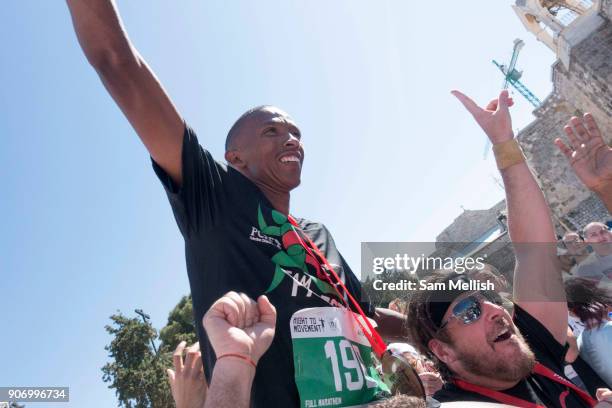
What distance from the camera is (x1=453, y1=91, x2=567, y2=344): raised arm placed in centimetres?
253

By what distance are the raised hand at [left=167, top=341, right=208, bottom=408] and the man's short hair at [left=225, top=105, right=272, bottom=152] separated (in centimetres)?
125

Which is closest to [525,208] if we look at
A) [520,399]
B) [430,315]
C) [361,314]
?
[430,315]

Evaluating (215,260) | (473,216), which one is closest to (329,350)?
(215,260)

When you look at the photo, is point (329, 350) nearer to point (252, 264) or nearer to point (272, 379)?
point (272, 379)

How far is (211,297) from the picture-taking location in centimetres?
181

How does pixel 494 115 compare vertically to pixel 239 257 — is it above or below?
above

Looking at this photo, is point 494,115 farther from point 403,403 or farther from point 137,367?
point 137,367

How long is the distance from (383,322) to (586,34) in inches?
692

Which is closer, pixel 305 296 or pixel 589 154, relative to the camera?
pixel 305 296

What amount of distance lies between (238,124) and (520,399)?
223 cm

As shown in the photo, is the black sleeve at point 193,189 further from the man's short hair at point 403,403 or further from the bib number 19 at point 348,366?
the man's short hair at point 403,403

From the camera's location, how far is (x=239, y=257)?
1868 millimetres

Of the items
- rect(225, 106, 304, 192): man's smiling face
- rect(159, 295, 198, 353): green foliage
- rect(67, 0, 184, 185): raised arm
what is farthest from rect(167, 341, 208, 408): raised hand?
rect(159, 295, 198, 353): green foliage

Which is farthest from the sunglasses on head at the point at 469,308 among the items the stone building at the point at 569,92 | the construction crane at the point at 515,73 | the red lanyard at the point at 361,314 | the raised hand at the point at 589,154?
the construction crane at the point at 515,73
